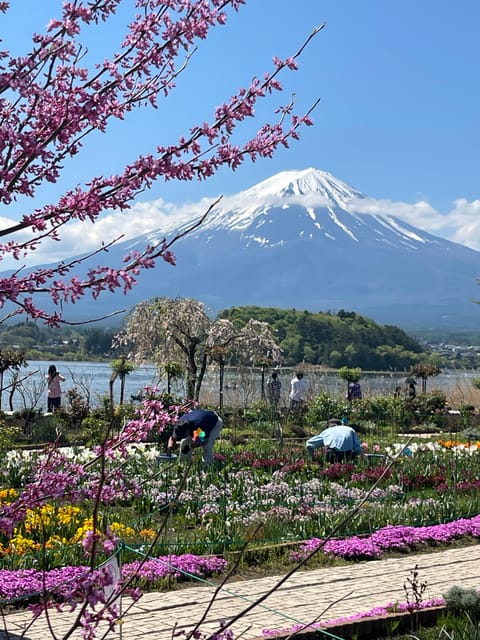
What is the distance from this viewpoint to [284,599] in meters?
7.09

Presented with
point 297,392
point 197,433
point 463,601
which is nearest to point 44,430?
point 197,433

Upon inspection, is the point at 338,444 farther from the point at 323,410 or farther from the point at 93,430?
the point at 323,410

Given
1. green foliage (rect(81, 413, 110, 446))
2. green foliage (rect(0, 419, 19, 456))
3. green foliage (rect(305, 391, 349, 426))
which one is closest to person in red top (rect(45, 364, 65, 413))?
green foliage (rect(81, 413, 110, 446))

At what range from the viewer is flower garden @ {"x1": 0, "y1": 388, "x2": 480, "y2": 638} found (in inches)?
242

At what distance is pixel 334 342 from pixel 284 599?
48.8 metres

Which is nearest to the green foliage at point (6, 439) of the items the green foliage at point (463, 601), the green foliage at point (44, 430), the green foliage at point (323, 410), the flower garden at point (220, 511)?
the flower garden at point (220, 511)

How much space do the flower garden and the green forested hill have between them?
124ft

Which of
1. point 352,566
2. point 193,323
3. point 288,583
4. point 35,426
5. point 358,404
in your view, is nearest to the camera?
point 288,583

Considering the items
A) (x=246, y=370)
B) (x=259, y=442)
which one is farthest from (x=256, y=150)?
(x=246, y=370)

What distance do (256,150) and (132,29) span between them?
0.73 meters

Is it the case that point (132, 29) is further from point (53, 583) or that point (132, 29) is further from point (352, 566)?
point (352, 566)

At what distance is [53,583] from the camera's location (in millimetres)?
6941

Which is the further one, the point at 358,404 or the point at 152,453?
the point at 358,404

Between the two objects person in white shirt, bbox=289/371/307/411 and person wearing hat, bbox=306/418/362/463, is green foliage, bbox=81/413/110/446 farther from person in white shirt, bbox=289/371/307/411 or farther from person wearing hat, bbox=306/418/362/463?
person in white shirt, bbox=289/371/307/411
